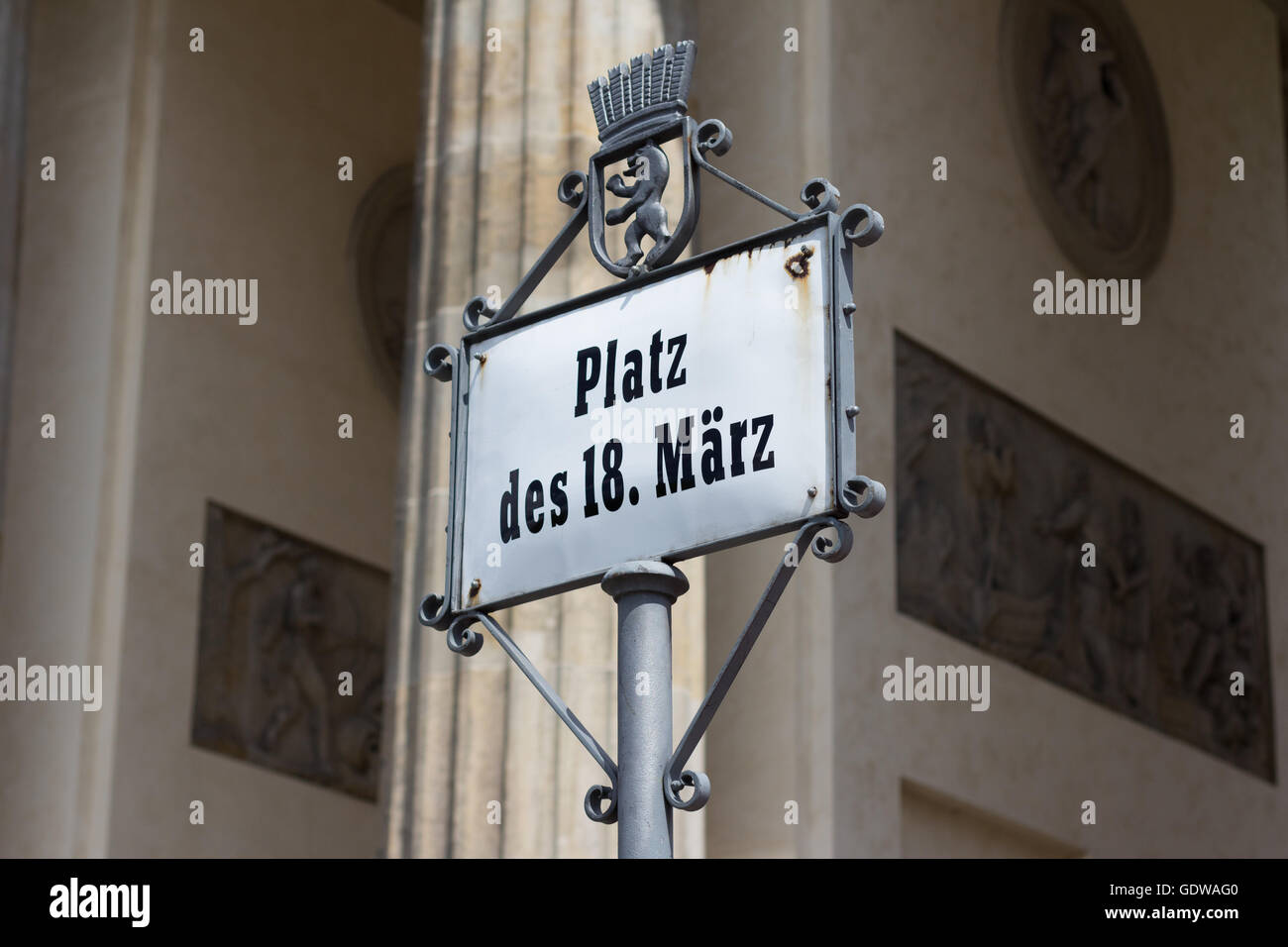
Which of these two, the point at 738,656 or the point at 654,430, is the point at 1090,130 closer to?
the point at 654,430

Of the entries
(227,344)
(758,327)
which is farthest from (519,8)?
(758,327)

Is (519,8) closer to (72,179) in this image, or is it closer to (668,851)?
(72,179)

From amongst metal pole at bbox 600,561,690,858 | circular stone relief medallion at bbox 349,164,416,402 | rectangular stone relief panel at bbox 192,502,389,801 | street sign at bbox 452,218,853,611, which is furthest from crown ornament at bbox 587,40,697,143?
circular stone relief medallion at bbox 349,164,416,402

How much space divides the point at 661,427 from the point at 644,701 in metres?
0.34

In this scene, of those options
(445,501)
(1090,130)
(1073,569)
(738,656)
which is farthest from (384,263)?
(738,656)

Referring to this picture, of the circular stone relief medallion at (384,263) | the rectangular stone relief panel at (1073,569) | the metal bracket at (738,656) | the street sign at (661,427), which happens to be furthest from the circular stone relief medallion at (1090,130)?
the metal bracket at (738,656)

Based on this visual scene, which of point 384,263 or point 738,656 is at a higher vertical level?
point 384,263

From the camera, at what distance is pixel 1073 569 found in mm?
11047

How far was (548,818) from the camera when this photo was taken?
7.19 m

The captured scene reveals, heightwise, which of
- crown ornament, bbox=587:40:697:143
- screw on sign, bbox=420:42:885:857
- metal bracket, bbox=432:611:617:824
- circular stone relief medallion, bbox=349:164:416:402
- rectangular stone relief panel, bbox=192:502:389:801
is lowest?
metal bracket, bbox=432:611:617:824

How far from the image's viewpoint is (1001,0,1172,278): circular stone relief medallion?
1160 cm

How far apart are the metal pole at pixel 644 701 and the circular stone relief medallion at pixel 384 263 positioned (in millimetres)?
10775

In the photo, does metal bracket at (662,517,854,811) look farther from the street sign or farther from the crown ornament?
the crown ornament
